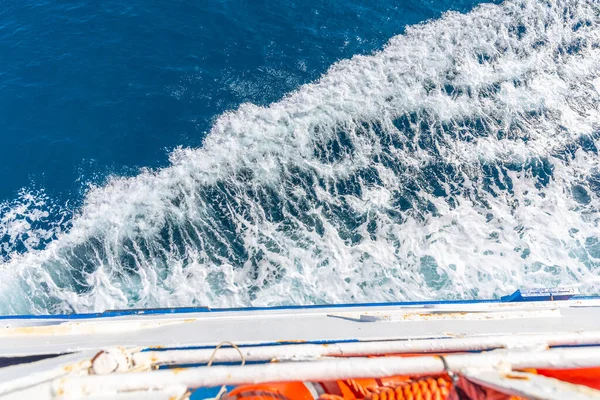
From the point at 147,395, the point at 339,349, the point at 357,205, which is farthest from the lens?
the point at 357,205

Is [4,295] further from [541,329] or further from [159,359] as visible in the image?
[541,329]

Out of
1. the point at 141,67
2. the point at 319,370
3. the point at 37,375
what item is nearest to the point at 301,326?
the point at 319,370

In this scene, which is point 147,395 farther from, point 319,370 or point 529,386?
point 529,386

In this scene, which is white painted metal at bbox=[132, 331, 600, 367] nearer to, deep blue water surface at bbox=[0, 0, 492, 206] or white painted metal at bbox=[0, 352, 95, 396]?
white painted metal at bbox=[0, 352, 95, 396]

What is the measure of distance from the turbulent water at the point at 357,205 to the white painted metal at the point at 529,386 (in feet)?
16.8

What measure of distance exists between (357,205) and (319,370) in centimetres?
652

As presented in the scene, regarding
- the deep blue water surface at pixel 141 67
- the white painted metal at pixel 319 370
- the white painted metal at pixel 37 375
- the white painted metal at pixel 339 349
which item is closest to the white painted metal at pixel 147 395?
the white painted metal at pixel 319 370

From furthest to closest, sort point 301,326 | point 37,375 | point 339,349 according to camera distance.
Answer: point 301,326
point 339,349
point 37,375

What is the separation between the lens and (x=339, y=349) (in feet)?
11.7

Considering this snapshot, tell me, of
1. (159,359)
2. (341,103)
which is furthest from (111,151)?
(159,359)

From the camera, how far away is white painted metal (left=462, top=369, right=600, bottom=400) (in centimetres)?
238

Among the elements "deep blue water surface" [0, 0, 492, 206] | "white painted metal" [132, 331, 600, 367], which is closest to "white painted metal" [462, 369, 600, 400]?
"white painted metal" [132, 331, 600, 367]

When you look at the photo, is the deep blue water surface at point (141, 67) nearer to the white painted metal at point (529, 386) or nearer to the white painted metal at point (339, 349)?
the white painted metal at point (339, 349)

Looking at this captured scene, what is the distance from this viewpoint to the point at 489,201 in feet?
30.3
